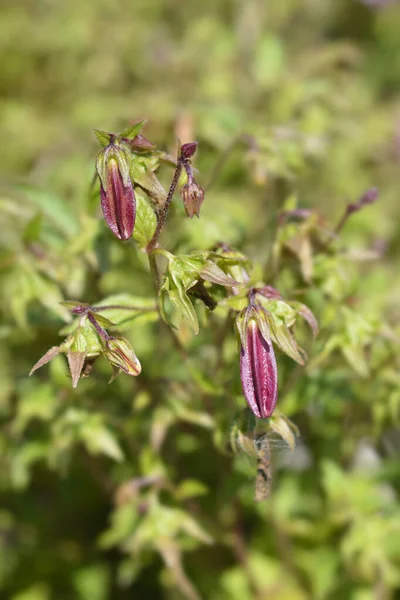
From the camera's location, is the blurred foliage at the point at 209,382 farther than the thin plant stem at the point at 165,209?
Yes

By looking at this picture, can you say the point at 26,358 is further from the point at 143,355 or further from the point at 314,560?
the point at 314,560

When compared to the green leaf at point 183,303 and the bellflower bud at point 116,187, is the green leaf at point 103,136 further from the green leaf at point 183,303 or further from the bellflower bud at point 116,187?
the green leaf at point 183,303

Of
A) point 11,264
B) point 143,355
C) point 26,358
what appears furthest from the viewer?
point 26,358

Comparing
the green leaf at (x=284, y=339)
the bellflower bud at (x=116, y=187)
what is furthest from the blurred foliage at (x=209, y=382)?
the bellflower bud at (x=116, y=187)

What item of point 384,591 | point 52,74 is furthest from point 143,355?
point 52,74

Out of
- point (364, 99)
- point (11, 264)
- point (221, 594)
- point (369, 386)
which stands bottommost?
point (221, 594)

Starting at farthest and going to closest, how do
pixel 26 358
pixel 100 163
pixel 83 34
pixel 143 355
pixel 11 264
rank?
pixel 83 34 → pixel 26 358 → pixel 143 355 → pixel 11 264 → pixel 100 163

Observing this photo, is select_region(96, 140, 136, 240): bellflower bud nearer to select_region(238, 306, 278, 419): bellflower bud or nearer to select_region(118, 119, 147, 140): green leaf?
select_region(118, 119, 147, 140): green leaf
